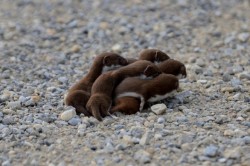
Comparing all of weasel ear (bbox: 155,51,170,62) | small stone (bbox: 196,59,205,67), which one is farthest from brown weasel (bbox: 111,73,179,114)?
small stone (bbox: 196,59,205,67)

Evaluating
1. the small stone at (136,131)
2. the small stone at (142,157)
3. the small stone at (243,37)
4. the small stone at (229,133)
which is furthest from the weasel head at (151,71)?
the small stone at (243,37)

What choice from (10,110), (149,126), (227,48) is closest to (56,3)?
(227,48)

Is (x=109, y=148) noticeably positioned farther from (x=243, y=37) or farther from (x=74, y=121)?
(x=243, y=37)

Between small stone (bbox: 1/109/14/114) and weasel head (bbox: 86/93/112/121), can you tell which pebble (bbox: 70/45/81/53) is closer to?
small stone (bbox: 1/109/14/114)

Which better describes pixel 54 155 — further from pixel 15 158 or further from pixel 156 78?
pixel 156 78

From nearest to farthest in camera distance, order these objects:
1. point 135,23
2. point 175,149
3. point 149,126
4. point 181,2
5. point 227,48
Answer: point 175,149
point 149,126
point 227,48
point 135,23
point 181,2

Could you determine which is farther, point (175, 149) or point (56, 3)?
point (56, 3)
